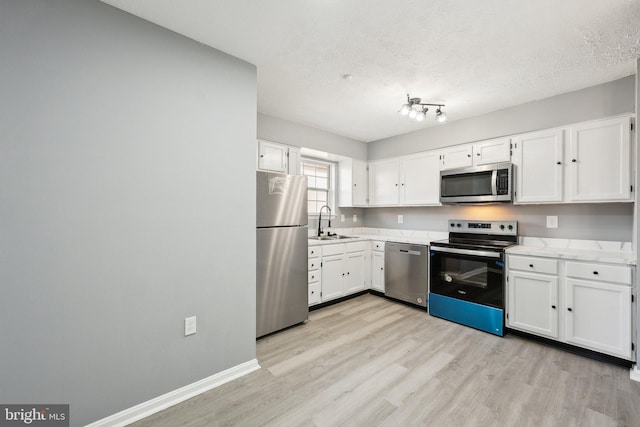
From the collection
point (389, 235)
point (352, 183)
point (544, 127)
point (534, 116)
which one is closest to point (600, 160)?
point (544, 127)

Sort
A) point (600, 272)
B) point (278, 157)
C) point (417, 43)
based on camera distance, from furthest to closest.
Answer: point (278, 157) < point (600, 272) < point (417, 43)

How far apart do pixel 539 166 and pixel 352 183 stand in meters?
2.36

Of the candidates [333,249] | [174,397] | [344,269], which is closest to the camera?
[174,397]

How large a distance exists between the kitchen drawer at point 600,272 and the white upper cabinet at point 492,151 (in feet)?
4.23

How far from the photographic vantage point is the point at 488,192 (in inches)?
122

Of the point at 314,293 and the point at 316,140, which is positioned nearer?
the point at 314,293

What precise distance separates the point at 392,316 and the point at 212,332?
2.18 metres

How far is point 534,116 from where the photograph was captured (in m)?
2.96

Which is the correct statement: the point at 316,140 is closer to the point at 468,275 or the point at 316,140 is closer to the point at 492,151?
the point at 492,151

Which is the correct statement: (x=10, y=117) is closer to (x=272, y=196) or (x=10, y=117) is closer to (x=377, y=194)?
(x=272, y=196)

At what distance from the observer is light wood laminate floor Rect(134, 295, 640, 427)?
1.67 m

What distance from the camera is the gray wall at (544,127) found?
253 cm

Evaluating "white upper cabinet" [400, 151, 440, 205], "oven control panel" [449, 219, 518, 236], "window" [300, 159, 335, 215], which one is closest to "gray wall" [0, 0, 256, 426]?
"window" [300, 159, 335, 215]

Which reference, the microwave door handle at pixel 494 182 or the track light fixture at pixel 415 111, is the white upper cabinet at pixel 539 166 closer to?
the microwave door handle at pixel 494 182
